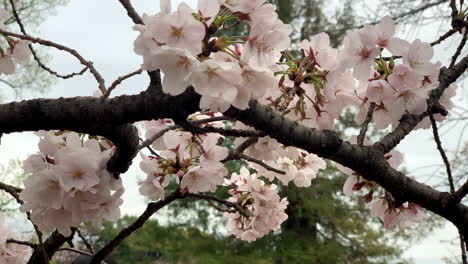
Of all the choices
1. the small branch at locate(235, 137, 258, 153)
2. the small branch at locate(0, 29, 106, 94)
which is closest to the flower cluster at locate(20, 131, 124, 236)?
the small branch at locate(0, 29, 106, 94)

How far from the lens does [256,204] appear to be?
1497 millimetres

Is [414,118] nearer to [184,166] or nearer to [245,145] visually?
[245,145]

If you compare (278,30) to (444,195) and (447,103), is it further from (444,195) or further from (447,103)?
(447,103)

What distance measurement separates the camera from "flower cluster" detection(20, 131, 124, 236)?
0.76 meters

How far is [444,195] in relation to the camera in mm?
953

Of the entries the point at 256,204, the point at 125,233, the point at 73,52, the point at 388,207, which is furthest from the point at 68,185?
the point at 256,204

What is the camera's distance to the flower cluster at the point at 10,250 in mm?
1202

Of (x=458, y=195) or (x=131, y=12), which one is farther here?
(x=458, y=195)

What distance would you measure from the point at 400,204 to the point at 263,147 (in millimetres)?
332

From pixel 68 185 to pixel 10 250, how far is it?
609 millimetres

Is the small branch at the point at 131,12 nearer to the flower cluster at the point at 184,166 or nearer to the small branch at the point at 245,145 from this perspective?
the flower cluster at the point at 184,166

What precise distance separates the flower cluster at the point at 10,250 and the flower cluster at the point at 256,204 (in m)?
0.62

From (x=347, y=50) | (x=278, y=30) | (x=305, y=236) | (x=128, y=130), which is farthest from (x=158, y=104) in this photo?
(x=305, y=236)

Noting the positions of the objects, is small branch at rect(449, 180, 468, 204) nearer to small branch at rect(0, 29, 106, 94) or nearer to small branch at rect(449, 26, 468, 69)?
small branch at rect(449, 26, 468, 69)
